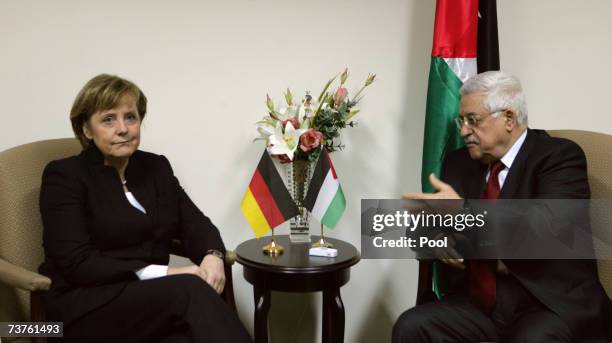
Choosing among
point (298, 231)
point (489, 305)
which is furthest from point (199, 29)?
point (489, 305)

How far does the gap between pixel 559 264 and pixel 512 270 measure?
0.16 m

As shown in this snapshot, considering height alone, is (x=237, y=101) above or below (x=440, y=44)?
below

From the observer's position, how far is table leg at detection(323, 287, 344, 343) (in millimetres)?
2332

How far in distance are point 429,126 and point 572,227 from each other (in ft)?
2.43

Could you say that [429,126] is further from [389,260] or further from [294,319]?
[294,319]

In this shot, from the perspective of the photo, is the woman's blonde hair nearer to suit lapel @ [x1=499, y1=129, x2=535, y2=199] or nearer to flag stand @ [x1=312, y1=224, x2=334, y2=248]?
flag stand @ [x1=312, y1=224, x2=334, y2=248]

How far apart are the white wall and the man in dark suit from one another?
2.66 ft

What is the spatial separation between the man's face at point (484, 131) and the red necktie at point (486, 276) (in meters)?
0.06

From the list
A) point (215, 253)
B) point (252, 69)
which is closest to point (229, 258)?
point (215, 253)

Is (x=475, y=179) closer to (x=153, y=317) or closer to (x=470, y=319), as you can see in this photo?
(x=470, y=319)


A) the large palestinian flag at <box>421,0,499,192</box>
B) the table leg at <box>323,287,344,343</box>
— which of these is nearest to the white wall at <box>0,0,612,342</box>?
the large palestinian flag at <box>421,0,499,192</box>

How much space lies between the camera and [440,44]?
2.48 metres

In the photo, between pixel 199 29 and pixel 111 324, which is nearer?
pixel 111 324

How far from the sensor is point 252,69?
285 centimetres
